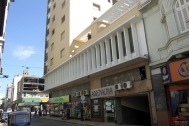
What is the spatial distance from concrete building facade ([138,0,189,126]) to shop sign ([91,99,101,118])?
7.78 meters

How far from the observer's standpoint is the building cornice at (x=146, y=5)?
45.8 ft

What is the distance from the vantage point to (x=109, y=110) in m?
17.6

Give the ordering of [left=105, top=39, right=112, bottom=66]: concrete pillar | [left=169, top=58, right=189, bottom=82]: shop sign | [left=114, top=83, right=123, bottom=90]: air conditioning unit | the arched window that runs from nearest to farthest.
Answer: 1. [left=169, top=58, right=189, bottom=82]: shop sign
2. the arched window
3. [left=114, top=83, right=123, bottom=90]: air conditioning unit
4. [left=105, top=39, right=112, bottom=66]: concrete pillar

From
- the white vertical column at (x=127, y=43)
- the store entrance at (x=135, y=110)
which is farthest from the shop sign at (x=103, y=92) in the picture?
the white vertical column at (x=127, y=43)

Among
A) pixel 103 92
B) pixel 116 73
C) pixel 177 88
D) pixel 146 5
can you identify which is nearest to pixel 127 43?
pixel 116 73

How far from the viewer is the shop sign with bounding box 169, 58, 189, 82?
→ 10188 millimetres

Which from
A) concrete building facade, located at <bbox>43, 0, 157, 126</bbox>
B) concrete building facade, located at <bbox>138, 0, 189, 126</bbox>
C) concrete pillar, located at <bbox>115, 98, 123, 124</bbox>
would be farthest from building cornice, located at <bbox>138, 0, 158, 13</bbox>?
concrete pillar, located at <bbox>115, 98, 123, 124</bbox>

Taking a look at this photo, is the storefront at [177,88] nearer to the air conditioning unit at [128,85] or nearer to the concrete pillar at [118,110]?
the air conditioning unit at [128,85]

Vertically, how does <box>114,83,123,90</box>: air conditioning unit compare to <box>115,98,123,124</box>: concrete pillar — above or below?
above

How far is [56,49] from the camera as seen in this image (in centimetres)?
3238

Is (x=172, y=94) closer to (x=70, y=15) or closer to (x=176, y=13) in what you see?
(x=176, y=13)

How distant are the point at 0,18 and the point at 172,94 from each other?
12531 mm

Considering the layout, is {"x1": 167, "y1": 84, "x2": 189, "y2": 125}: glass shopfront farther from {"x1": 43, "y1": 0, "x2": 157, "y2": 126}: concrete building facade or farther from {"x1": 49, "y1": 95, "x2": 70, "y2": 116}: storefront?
{"x1": 49, "y1": 95, "x2": 70, "y2": 116}: storefront

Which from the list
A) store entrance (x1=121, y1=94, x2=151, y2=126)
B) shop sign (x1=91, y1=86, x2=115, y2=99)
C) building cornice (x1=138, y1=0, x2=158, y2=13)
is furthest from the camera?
shop sign (x1=91, y1=86, x2=115, y2=99)
